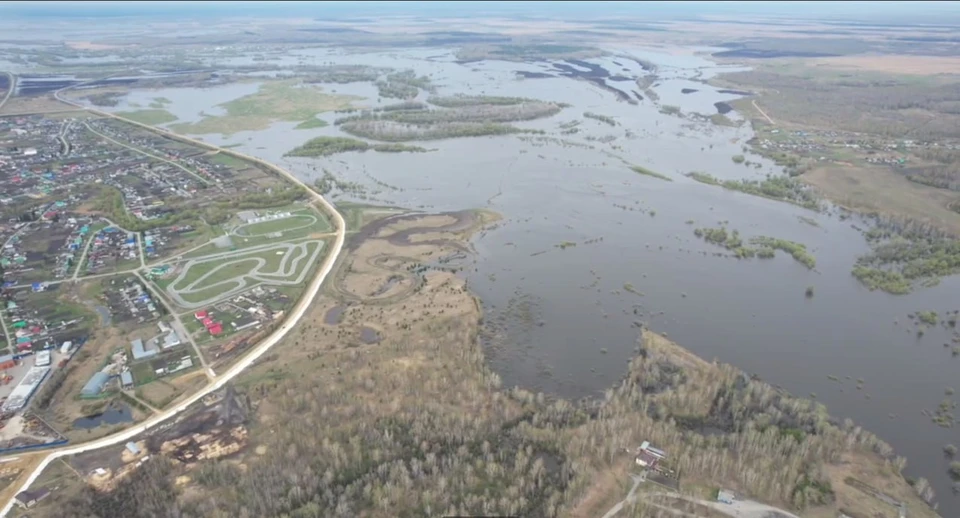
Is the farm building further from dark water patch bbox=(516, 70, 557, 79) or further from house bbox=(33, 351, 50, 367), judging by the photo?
dark water patch bbox=(516, 70, 557, 79)

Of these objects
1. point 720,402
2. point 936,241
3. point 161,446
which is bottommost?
point 161,446

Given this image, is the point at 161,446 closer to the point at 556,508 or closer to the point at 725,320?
the point at 556,508

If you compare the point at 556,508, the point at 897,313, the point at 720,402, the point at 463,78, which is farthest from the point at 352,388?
the point at 463,78

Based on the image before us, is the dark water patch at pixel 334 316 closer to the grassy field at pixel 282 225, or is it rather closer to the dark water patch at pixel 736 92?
the grassy field at pixel 282 225

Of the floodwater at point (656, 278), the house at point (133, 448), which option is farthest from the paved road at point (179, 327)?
the floodwater at point (656, 278)

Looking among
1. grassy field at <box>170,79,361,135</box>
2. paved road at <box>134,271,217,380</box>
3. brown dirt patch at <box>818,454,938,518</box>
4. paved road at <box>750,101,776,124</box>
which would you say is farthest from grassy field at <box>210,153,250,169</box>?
paved road at <box>750,101,776,124</box>

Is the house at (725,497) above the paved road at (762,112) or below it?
below
